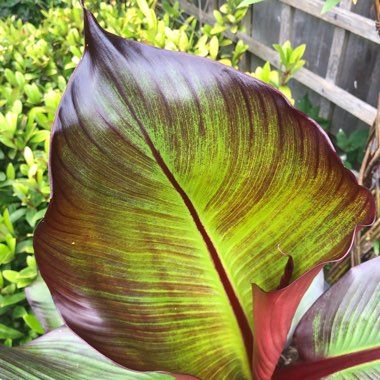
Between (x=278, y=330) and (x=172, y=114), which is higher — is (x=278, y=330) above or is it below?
below

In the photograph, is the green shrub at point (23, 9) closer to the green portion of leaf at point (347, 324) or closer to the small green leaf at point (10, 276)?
the small green leaf at point (10, 276)

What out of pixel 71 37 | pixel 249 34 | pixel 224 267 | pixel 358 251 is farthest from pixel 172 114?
pixel 249 34

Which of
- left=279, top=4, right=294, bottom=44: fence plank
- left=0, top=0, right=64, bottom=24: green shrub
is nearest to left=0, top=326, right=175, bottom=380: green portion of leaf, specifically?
left=279, top=4, right=294, bottom=44: fence plank

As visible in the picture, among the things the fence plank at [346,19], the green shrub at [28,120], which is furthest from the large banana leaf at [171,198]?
the fence plank at [346,19]

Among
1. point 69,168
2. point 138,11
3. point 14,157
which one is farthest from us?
point 138,11

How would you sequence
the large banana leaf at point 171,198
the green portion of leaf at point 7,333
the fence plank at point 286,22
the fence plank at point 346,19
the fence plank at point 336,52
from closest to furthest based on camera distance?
the large banana leaf at point 171,198, the green portion of leaf at point 7,333, the fence plank at point 346,19, the fence plank at point 336,52, the fence plank at point 286,22

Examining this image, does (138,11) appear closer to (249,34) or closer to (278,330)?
(249,34)

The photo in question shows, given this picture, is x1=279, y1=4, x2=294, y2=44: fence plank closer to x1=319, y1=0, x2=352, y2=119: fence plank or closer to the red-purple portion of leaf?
x1=319, y1=0, x2=352, y2=119: fence plank
